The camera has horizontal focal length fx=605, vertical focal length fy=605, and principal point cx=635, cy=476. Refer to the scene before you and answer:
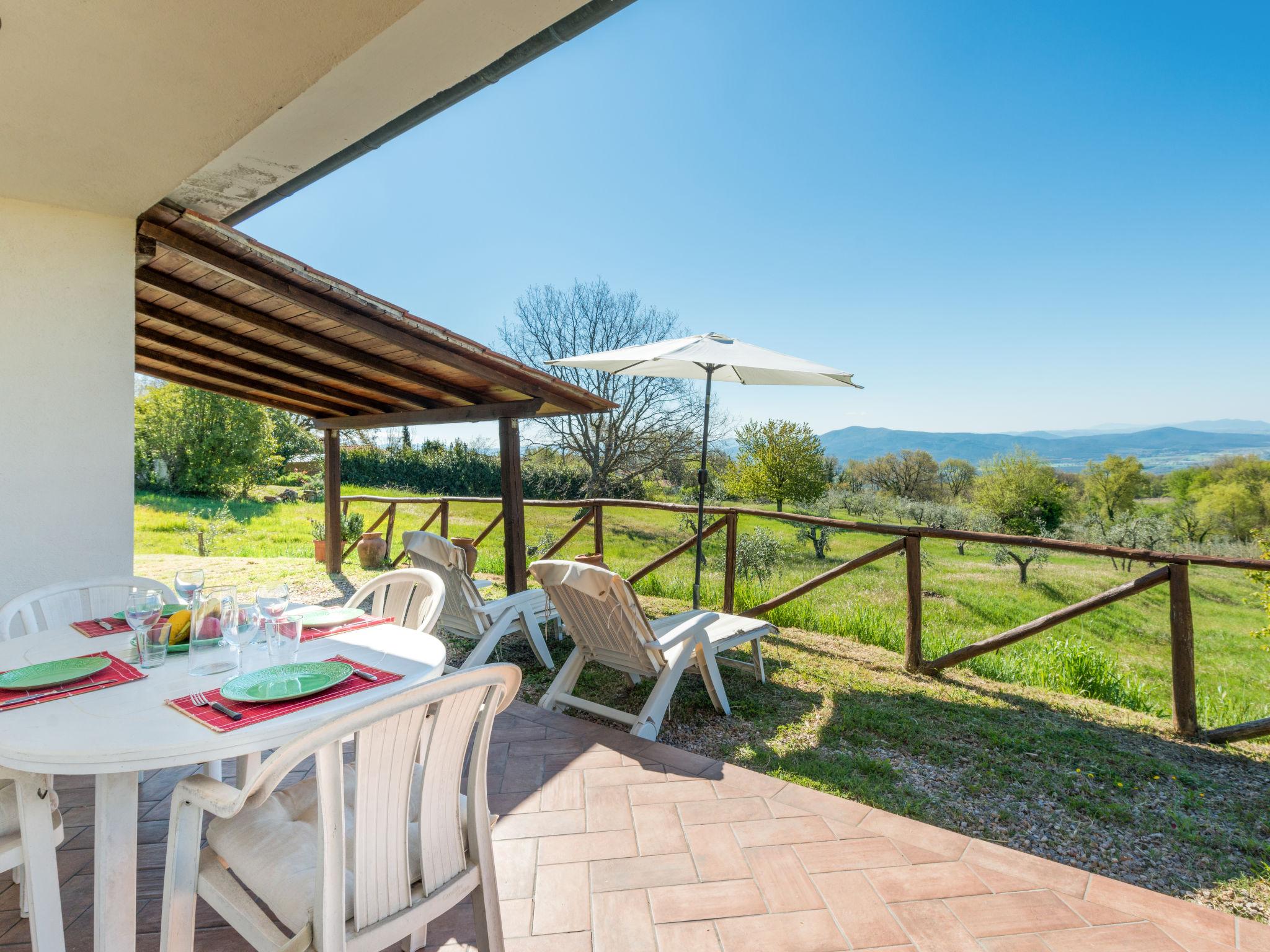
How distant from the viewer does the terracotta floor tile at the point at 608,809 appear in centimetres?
210

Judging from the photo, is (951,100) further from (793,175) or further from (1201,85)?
(1201,85)

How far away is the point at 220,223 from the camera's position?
2.88 metres

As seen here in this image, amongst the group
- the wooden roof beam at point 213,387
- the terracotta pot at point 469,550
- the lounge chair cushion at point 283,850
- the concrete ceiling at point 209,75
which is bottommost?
the lounge chair cushion at point 283,850

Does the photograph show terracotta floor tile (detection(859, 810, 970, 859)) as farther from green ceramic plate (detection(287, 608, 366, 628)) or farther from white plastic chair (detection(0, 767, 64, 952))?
white plastic chair (detection(0, 767, 64, 952))

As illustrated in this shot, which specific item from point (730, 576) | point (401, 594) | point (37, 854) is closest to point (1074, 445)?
point (730, 576)

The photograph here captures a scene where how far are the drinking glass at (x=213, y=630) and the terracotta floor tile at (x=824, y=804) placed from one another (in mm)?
1905

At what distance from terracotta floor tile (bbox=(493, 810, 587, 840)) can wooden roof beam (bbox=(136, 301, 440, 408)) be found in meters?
4.24

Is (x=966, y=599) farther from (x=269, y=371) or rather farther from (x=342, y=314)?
(x=269, y=371)

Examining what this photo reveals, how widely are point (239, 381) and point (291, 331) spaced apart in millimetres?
2449

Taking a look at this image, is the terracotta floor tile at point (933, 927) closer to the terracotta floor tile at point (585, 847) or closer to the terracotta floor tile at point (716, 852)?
the terracotta floor tile at point (716, 852)

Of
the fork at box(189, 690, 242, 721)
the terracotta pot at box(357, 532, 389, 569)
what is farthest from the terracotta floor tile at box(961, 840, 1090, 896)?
the terracotta pot at box(357, 532, 389, 569)

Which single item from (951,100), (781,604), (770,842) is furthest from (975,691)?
(951,100)

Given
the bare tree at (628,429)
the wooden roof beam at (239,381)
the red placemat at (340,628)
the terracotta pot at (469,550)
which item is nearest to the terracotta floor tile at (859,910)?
the red placemat at (340,628)

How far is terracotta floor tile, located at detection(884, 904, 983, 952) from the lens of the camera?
157cm
